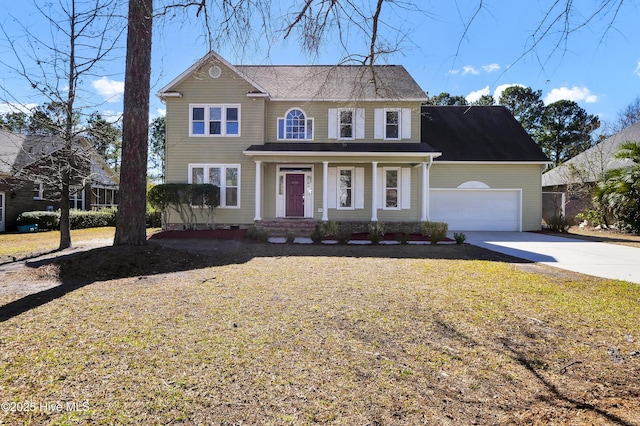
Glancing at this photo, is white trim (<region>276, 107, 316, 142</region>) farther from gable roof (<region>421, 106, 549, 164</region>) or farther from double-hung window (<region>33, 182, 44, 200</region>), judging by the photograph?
double-hung window (<region>33, 182, 44, 200</region>)

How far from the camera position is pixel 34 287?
17.5 ft

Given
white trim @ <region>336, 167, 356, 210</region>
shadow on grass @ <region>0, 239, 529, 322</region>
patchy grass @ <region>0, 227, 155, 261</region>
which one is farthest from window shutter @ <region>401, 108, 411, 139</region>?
patchy grass @ <region>0, 227, 155, 261</region>

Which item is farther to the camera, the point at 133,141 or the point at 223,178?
the point at 223,178

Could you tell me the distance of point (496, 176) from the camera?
17.0 m

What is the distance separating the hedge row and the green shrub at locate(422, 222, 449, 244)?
47.8ft

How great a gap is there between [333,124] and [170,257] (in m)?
10.7

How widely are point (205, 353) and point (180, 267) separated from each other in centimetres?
445

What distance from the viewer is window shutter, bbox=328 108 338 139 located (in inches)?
626

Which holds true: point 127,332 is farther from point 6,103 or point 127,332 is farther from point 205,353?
point 6,103

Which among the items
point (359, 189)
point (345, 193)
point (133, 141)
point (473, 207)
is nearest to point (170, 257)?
point (133, 141)

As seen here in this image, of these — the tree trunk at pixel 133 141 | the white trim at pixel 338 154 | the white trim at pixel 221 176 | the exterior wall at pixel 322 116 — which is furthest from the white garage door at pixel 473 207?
the tree trunk at pixel 133 141

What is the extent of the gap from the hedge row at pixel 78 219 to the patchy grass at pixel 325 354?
48.7 ft

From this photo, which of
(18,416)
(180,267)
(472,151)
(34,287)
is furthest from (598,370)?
(472,151)

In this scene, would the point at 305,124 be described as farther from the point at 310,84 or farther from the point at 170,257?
the point at 170,257
